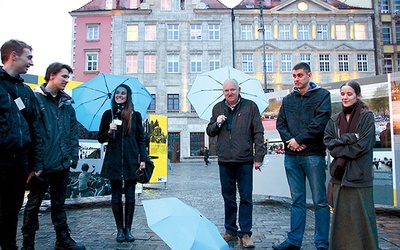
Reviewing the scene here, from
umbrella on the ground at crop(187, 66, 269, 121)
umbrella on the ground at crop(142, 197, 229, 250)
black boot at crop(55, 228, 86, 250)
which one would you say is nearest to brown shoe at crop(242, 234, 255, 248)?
umbrella on the ground at crop(142, 197, 229, 250)

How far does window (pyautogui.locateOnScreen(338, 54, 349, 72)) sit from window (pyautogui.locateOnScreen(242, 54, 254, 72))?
9267 millimetres

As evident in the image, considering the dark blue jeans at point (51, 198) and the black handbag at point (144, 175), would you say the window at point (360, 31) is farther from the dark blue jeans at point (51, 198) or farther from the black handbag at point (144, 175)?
the dark blue jeans at point (51, 198)

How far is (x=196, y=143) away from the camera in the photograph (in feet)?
109

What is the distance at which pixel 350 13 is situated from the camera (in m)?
34.7

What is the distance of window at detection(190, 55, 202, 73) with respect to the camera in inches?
1332

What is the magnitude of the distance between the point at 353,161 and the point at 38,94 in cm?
350

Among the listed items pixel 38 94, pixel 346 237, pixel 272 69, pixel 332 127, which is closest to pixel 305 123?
pixel 332 127

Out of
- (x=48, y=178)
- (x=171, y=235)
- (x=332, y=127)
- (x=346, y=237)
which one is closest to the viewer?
(x=171, y=235)

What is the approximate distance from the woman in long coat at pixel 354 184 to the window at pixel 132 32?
3296 centimetres

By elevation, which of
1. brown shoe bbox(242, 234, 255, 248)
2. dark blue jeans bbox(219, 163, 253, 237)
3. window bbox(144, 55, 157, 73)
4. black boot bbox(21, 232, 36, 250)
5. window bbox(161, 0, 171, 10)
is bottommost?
brown shoe bbox(242, 234, 255, 248)

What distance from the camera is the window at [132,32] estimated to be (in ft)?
112

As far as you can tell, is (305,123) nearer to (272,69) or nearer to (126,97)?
(126,97)

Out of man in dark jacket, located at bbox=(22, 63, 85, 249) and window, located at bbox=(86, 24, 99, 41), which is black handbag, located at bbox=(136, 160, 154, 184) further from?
window, located at bbox=(86, 24, 99, 41)

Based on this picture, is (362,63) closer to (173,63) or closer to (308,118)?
(173,63)
